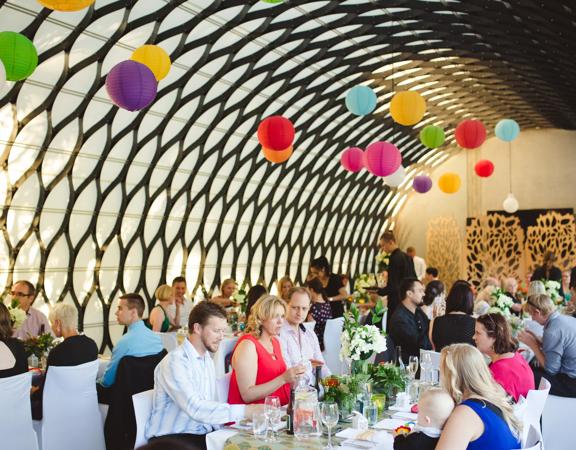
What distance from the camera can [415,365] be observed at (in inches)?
195

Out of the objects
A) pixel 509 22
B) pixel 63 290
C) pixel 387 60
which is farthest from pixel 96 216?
pixel 509 22

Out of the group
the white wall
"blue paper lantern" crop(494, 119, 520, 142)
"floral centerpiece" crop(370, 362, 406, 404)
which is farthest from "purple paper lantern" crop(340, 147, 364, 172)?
the white wall

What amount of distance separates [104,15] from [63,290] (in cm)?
541

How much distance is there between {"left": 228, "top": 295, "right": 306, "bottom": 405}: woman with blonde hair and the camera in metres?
4.49

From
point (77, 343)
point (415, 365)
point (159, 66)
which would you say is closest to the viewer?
point (415, 365)

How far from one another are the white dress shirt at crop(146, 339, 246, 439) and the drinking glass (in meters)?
0.32

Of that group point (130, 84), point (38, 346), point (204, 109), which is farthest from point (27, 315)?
point (204, 109)

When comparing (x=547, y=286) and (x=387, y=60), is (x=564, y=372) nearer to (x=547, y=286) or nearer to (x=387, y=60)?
(x=547, y=286)

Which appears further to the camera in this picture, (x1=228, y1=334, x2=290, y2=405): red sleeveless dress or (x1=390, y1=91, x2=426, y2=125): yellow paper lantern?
(x1=390, y1=91, x2=426, y2=125): yellow paper lantern

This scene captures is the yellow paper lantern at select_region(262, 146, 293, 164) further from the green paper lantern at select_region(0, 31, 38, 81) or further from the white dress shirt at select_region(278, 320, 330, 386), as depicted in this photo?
the white dress shirt at select_region(278, 320, 330, 386)

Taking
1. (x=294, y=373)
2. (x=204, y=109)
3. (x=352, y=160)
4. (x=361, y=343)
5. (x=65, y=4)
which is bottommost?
(x=294, y=373)

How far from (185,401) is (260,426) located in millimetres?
537

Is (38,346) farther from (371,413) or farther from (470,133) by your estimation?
(470,133)

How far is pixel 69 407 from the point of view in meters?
5.50
